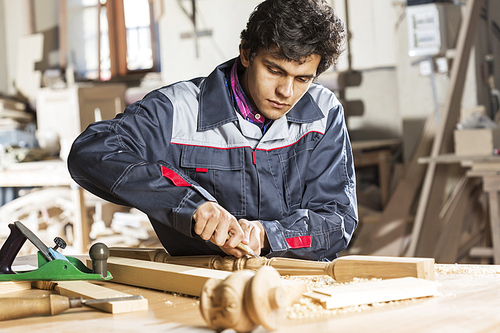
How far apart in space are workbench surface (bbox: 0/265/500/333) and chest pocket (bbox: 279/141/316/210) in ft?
2.43

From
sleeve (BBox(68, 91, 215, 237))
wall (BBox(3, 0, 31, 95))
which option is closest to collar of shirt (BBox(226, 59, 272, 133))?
A: sleeve (BBox(68, 91, 215, 237))

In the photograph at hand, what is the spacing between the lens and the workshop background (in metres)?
4.29

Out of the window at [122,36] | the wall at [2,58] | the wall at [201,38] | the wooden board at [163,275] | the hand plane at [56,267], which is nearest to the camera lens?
the wooden board at [163,275]

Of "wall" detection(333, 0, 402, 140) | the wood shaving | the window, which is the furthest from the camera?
the window

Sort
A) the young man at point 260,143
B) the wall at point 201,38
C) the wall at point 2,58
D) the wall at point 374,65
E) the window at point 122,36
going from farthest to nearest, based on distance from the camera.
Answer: the wall at point 2,58 < the window at point 122,36 < the wall at point 201,38 < the wall at point 374,65 < the young man at point 260,143

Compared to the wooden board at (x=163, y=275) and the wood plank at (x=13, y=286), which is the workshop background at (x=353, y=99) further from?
the wood plank at (x=13, y=286)

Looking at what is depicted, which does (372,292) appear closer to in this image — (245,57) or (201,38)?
(245,57)

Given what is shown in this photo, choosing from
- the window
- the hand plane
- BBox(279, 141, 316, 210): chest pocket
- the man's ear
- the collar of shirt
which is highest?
the window

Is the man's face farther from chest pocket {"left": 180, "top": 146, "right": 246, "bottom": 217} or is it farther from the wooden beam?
the wooden beam

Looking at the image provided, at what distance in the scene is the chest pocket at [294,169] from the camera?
5.72ft

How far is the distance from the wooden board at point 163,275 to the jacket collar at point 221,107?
1.89 ft

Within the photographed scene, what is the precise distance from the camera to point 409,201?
484 cm

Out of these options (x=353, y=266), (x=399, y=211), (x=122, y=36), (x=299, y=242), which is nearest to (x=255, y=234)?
(x=299, y=242)

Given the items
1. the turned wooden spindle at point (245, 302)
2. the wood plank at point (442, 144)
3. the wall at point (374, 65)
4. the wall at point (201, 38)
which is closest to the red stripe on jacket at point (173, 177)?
the turned wooden spindle at point (245, 302)
